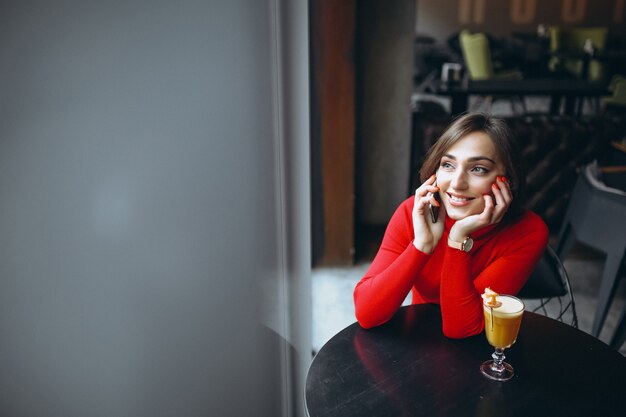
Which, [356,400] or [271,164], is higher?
[271,164]

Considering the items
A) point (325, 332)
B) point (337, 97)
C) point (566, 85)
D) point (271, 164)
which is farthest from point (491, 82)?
point (271, 164)

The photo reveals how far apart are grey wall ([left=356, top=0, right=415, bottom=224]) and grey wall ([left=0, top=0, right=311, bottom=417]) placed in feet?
5.88

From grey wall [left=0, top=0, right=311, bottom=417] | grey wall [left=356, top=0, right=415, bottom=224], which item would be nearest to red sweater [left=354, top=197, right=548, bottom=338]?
grey wall [left=0, top=0, right=311, bottom=417]

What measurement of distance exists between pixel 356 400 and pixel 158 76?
2.55ft

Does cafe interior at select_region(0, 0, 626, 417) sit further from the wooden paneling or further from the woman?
the wooden paneling

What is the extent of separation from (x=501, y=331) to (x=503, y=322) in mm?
26

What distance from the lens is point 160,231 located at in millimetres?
1141

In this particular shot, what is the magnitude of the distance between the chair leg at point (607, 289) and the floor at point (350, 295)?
0.57ft

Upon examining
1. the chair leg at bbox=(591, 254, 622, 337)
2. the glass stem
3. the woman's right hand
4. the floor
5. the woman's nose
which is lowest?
the floor

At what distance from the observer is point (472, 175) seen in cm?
120

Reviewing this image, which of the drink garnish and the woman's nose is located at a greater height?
the woman's nose

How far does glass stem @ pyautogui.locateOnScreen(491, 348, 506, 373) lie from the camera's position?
108 cm

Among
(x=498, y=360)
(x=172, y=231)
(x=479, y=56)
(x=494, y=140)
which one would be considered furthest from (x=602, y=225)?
(x=479, y=56)

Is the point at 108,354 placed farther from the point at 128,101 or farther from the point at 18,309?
the point at 128,101
